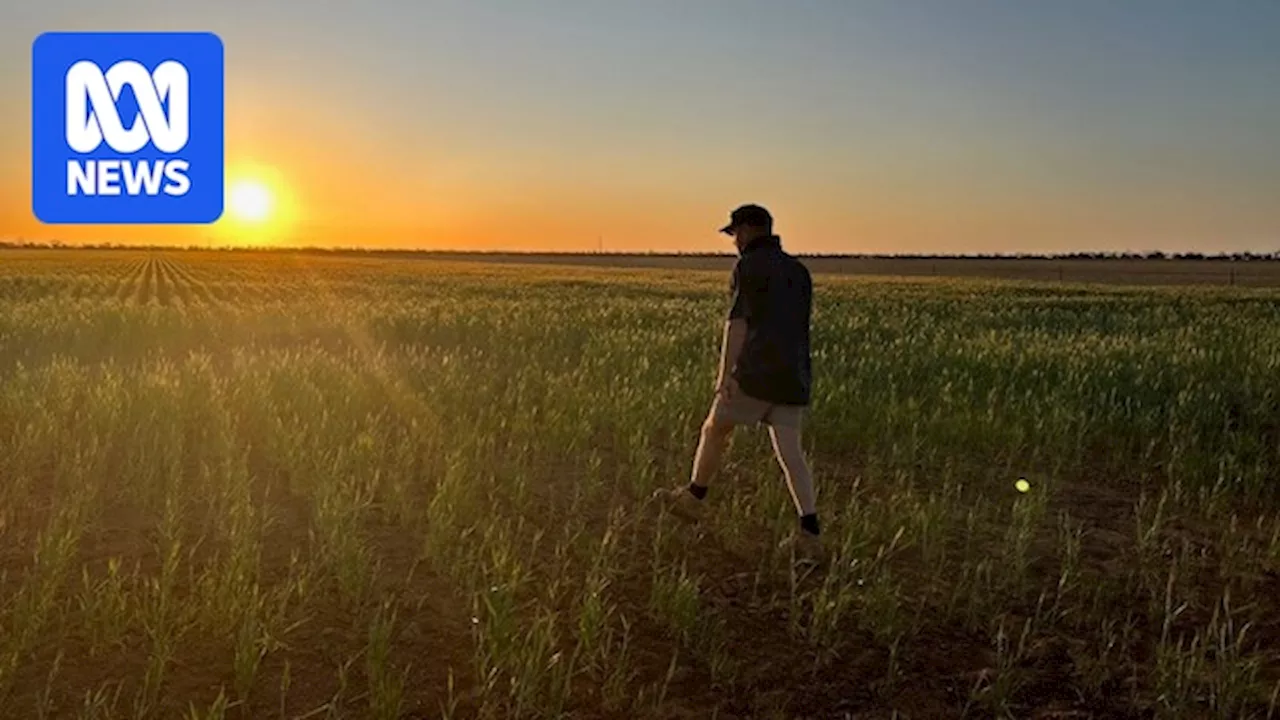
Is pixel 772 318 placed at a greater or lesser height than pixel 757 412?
greater

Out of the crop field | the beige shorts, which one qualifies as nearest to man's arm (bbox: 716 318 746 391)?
the beige shorts

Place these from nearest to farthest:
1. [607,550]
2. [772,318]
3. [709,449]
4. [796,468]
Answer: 1. [607,550]
2. [772,318]
3. [796,468]
4. [709,449]

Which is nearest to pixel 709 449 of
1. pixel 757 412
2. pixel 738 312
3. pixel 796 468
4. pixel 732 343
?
pixel 757 412

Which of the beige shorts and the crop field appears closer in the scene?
the crop field

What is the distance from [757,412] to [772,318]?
594 mm

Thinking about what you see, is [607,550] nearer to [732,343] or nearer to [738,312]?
[732,343]

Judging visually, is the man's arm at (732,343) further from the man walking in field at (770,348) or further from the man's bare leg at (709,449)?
the man's bare leg at (709,449)

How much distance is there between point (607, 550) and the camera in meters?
5.70

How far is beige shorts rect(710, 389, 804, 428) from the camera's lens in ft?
19.6

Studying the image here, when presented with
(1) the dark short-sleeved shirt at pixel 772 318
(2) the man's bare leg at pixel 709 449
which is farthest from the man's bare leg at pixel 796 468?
(2) the man's bare leg at pixel 709 449

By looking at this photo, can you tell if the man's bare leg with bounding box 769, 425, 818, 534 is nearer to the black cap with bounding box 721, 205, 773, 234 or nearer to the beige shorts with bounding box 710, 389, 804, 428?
the beige shorts with bounding box 710, 389, 804, 428

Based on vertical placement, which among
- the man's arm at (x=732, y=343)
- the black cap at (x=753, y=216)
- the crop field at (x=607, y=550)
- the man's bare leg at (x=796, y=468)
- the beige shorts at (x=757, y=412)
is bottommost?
the crop field at (x=607, y=550)

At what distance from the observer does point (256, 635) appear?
4.33 meters

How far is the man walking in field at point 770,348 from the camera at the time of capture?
585 cm
